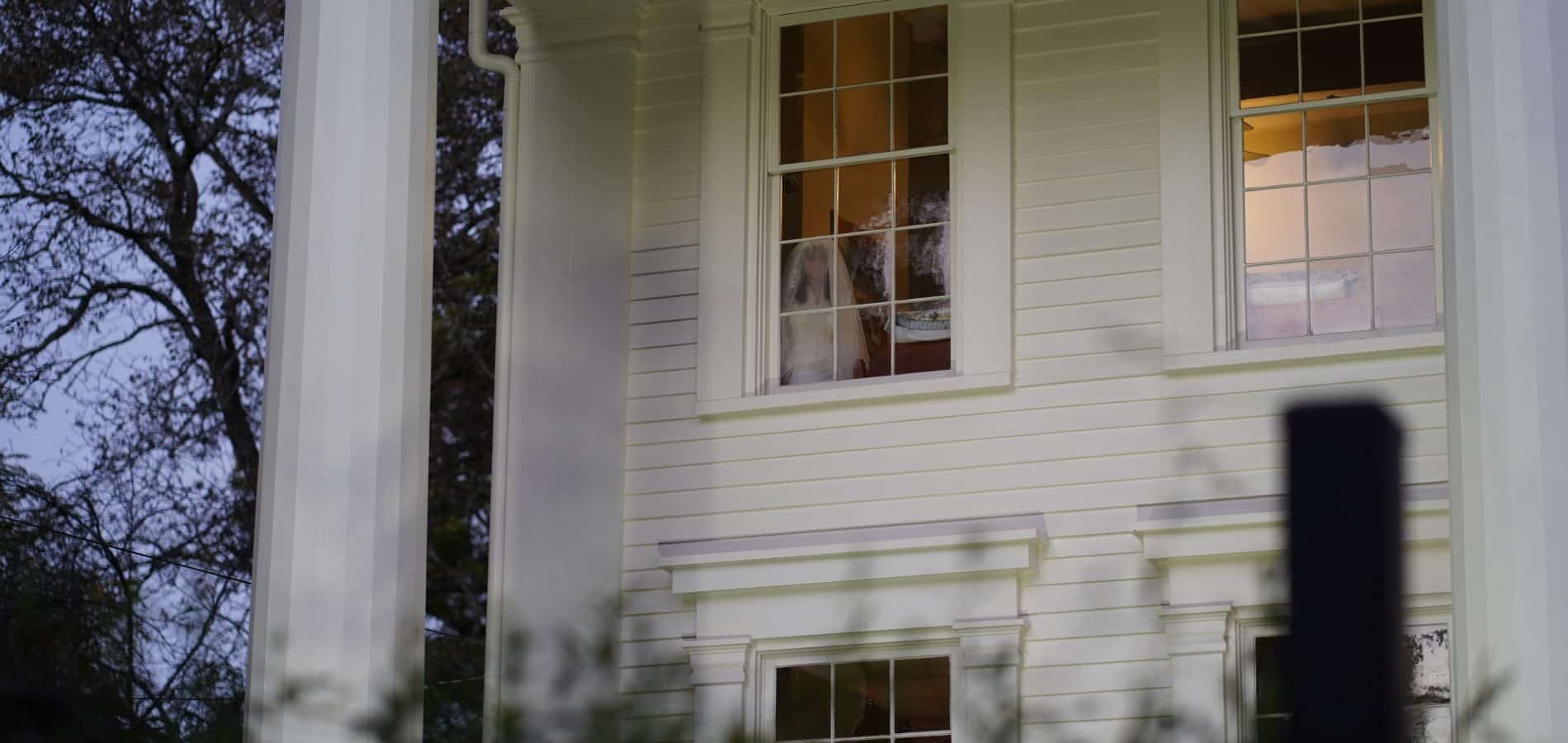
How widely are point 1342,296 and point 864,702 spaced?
280cm

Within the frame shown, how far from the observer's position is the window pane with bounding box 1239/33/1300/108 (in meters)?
8.87

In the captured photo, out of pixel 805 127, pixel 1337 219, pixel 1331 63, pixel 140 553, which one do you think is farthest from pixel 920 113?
pixel 140 553

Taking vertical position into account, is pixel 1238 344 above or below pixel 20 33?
below

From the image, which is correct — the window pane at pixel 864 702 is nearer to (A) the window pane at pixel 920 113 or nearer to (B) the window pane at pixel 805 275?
(B) the window pane at pixel 805 275

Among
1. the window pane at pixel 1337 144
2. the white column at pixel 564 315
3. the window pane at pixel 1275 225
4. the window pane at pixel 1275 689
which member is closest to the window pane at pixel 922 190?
the white column at pixel 564 315

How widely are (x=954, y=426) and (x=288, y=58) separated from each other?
12.2 ft

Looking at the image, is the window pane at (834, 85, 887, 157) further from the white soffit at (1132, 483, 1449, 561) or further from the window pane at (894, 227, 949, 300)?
the white soffit at (1132, 483, 1449, 561)

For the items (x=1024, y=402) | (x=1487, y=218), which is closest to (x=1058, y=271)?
(x=1024, y=402)

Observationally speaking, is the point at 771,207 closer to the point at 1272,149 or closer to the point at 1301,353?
the point at 1272,149

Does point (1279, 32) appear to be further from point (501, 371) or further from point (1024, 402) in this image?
point (501, 371)

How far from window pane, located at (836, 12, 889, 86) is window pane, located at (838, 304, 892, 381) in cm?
117

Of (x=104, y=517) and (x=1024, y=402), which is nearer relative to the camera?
(x=1024, y=402)

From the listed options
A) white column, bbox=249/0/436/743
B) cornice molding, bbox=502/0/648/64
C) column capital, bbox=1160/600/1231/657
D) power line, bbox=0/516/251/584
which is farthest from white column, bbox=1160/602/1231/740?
power line, bbox=0/516/251/584

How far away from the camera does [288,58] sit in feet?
21.2
